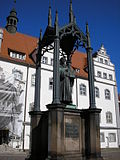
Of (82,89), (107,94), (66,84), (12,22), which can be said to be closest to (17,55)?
(12,22)

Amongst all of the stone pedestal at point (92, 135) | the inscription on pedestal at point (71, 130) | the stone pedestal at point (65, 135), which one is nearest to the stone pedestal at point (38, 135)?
the stone pedestal at point (65, 135)

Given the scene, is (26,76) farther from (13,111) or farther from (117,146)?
(117,146)

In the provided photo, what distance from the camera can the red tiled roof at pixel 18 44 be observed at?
2201 centimetres

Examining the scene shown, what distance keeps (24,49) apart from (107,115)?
1451 cm

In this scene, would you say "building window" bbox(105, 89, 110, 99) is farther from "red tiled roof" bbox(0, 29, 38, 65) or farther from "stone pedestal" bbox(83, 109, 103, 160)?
"stone pedestal" bbox(83, 109, 103, 160)

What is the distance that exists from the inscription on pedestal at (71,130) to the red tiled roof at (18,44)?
1620 centimetres

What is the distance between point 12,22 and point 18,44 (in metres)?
5.82

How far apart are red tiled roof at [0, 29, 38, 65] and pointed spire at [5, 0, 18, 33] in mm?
1001

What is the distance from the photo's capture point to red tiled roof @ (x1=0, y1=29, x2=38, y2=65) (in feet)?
72.2

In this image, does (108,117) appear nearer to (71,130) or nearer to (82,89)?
(82,89)

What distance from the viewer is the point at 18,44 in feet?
80.8

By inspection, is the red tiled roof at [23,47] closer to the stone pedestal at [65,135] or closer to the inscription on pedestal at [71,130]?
the stone pedestal at [65,135]

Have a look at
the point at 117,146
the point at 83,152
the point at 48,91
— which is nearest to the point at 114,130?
the point at 117,146

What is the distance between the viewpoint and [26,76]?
21484 millimetres
